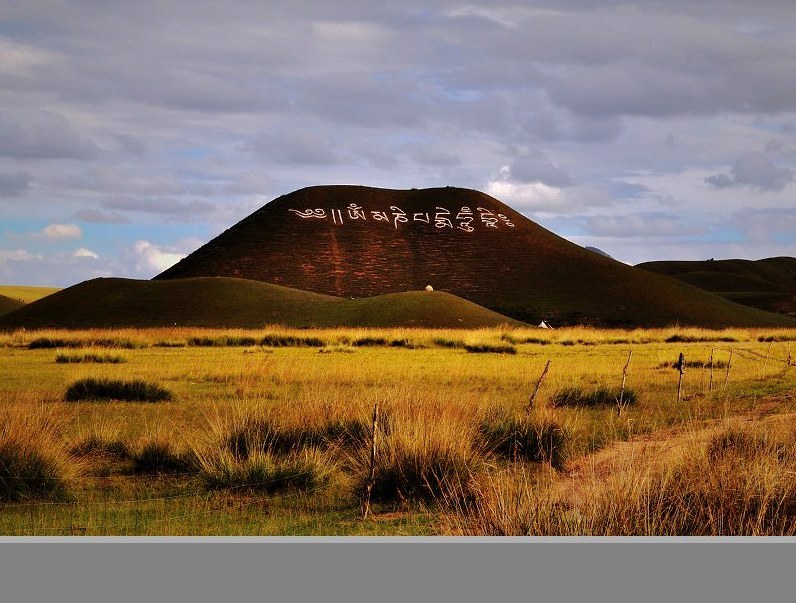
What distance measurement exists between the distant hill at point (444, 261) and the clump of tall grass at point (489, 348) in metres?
62.2

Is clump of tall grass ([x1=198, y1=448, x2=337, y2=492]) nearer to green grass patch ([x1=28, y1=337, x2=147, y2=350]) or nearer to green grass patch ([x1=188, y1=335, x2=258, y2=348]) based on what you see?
green grass patch ([x1=28, y1=337, x2=147, y2=350])

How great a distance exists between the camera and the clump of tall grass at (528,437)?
1432 cm

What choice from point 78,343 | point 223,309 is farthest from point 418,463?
point 223,309

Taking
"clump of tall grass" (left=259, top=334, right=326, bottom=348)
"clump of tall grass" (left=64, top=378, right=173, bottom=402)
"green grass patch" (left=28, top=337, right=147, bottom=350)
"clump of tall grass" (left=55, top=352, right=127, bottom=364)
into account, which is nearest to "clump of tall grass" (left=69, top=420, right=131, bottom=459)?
"clump of tall grass" (left=64, top=378, right=173, bottom=402)

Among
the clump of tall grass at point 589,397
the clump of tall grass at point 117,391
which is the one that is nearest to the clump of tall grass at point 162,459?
the clump of tall grass at point 117,391

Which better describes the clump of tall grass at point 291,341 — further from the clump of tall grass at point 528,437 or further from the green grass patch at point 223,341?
the clump of tall grass at point 528,437

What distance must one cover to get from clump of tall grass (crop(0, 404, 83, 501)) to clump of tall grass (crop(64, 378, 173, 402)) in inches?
366

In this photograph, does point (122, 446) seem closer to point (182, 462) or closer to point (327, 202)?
point (182, 462)

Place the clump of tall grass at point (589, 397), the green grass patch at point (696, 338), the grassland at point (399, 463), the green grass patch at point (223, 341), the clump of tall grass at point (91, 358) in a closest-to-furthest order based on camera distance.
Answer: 1. the grassland at point (399, 463)
2. the clump of tall grass at point (589, 397)
3. the clump of tall grass at point (91, 358)
4. the green grass patch at point (223, 341)
5. the green grass patch at point (696, 338)

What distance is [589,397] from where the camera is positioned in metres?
21.7

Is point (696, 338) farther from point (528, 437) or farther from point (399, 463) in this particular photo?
point (399, 463)

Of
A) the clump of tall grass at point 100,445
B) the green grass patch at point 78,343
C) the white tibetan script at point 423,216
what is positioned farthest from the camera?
the white tibetan script at point 423,216

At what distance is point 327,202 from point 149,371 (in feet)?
388

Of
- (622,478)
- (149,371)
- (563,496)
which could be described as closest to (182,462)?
(563,496)
